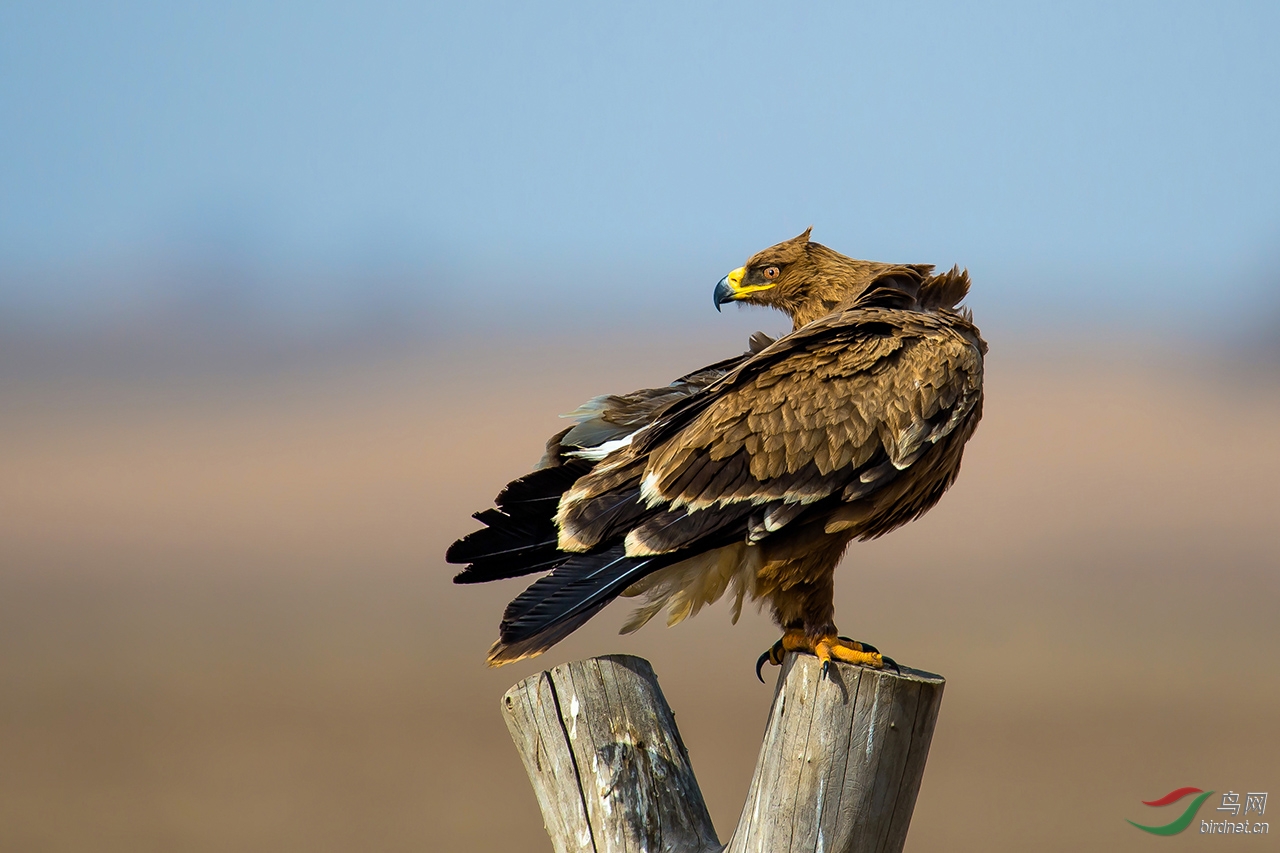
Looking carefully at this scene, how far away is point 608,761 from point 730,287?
2.96 m

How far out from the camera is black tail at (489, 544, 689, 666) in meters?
4.18

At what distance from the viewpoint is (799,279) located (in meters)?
5.96

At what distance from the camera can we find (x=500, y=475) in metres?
45.9

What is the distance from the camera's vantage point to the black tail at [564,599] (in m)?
4.18

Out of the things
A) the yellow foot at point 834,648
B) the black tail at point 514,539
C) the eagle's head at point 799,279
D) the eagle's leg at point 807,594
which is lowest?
the yellow foot at point 834,648

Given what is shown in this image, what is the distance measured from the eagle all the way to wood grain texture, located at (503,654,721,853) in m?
0.22

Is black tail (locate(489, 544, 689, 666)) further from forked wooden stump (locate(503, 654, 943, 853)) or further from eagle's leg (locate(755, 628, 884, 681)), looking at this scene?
eagle's leg (locate(755, 628, 884, 681))

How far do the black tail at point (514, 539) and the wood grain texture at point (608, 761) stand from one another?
678 millimetres

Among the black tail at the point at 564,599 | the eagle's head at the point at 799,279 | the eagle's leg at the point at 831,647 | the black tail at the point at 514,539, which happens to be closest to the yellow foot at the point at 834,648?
the eagle's leg at the point at 831,647

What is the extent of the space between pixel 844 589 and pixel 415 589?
10.2 meters

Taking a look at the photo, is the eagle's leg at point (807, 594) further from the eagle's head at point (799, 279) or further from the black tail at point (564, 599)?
the eagle's head at point (799, 279)

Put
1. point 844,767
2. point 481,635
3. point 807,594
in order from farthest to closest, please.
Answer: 1. point 481,635
2. point 807,594
3. point 844,767

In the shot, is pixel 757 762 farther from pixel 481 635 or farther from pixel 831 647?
pixel 481 635

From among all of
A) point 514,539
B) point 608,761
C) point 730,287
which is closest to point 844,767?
point 608,761
